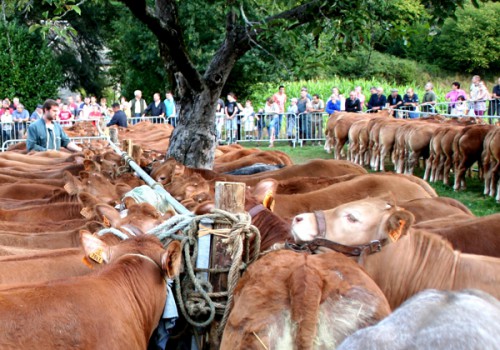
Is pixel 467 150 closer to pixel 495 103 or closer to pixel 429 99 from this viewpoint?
pixel 495 103

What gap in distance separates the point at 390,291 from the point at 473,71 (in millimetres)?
51235

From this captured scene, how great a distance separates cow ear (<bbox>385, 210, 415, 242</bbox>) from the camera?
13.9ft

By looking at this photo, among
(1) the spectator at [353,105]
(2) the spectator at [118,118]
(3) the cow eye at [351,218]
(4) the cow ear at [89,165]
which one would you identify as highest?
(1) the spectator at [353,105]

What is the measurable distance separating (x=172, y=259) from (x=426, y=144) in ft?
48.8

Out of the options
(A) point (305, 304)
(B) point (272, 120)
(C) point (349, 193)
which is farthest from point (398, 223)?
(B) point (272, 120)

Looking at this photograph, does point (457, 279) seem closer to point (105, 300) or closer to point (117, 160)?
point (105, 300)

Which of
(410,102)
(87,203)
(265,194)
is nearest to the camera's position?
(265,194)

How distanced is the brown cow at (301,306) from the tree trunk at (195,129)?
6.96 metres

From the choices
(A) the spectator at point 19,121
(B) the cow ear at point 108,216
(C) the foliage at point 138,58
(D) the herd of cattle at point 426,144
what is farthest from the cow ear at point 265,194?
(C) the foliage at point 138,58

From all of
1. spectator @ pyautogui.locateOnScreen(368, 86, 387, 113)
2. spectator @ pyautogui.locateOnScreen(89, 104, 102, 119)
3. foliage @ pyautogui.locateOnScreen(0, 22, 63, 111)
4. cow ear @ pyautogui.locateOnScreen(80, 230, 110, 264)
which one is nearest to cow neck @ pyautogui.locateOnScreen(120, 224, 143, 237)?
cow ear @ pyautogui.locateOnScreen(80, 230, 110, 264)

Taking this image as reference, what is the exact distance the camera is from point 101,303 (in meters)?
3.88

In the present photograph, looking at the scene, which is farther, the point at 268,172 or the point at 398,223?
the point at 268,172

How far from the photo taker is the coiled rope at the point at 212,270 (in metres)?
4.25

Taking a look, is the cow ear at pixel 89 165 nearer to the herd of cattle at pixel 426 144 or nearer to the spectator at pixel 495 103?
the herd of cattle at pixel 426 144
